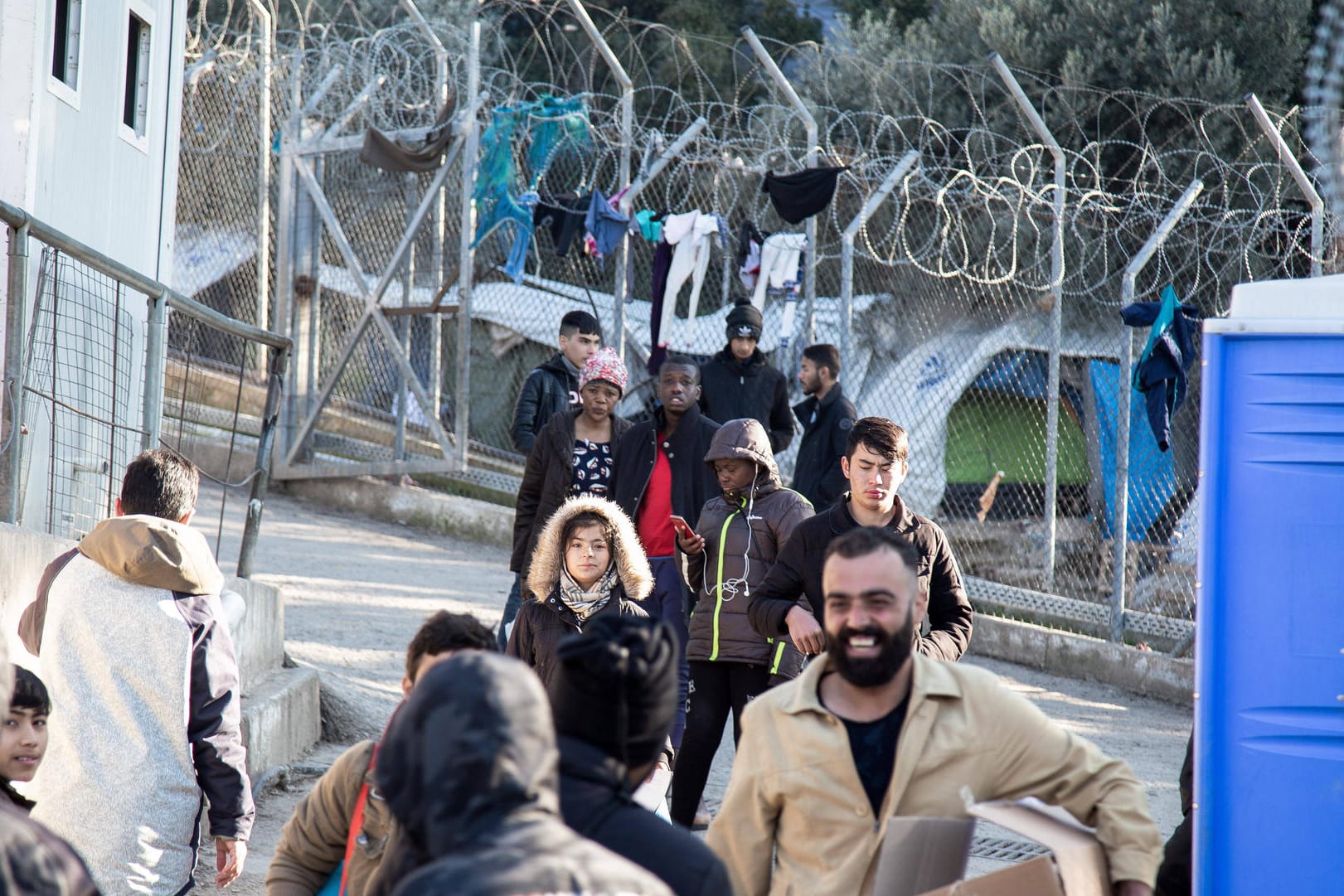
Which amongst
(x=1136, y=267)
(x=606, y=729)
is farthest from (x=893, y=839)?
(x=1136, y=267)

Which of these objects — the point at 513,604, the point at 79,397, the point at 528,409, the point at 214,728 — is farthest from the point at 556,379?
the point at 214,728

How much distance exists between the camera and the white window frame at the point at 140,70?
777 centimetres

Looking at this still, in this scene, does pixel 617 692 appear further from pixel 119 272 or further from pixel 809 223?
pixel 809 223

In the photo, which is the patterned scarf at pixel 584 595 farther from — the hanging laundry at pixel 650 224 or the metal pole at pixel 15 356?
the hanging laundry at pixel 650 224

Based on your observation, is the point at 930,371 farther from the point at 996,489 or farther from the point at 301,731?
the point at 301,731

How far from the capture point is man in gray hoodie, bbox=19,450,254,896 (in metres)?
3.58

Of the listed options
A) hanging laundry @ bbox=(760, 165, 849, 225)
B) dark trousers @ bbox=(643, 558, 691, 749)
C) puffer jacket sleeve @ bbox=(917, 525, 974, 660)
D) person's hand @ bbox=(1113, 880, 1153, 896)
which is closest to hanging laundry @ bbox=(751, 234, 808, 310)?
hanging laundry @ bbox=(760, 165, 849, 225)

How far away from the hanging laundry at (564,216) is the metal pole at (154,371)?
4.18m

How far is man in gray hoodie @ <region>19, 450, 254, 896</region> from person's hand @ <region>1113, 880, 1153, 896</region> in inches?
85.1

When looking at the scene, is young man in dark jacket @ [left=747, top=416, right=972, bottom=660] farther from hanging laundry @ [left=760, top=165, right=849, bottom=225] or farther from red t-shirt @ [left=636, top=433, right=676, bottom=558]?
hanging laundry @ [left=760, top=165, right=849, bottom=225]

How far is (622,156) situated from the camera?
9555mm

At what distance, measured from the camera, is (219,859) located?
3758 millimetres

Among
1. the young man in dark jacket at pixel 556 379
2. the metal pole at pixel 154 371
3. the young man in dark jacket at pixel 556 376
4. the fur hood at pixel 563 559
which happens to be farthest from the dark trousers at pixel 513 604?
the metal pole at pixel 154 371

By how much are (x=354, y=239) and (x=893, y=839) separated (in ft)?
31.1
